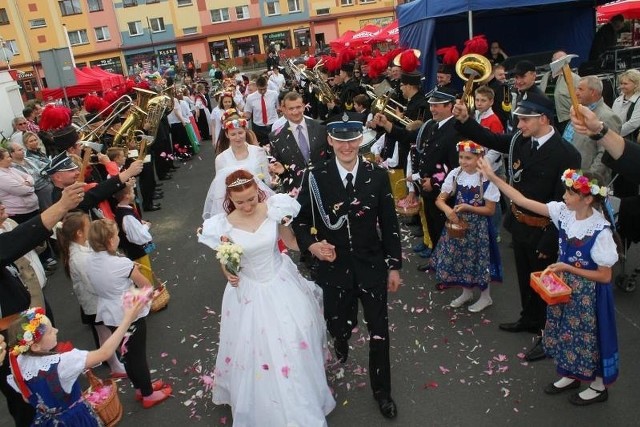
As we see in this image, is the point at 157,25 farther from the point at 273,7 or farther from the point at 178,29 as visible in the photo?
the point at 273,7

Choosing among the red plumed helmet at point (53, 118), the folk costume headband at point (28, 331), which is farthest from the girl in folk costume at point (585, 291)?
the red plumed helmet at point (53, 118)

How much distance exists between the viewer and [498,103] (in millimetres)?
7902

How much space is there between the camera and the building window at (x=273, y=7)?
55000mm

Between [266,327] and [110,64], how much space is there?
5801 centimetres

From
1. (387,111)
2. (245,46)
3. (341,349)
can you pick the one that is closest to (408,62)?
(387,111)

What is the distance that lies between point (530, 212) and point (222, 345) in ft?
9.67

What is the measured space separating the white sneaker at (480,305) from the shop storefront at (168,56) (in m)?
55.1

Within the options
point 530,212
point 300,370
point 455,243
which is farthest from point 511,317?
point 300,370

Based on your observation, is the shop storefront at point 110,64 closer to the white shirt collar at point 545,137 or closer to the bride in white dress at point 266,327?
the bride in white dress at point 266,327

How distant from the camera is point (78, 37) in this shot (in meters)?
52.0

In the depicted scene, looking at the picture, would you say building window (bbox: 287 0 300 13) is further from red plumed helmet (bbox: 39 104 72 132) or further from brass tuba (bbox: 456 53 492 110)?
brass tuba (bbox: 456 53 492 110)

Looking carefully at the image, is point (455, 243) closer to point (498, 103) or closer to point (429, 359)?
point (429, 359)

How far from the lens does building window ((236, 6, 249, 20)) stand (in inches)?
2157

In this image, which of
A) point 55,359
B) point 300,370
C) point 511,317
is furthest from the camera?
point 511,317
